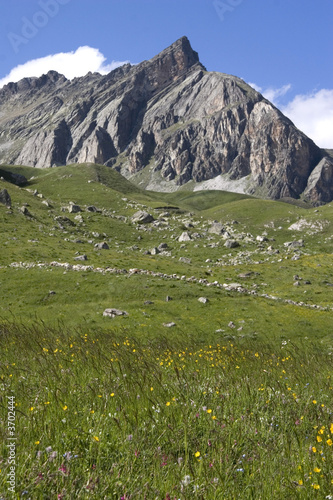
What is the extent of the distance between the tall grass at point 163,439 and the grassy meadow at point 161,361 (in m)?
0.03

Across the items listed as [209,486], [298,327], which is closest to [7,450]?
[209,486]

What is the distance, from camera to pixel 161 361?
26.2 ft

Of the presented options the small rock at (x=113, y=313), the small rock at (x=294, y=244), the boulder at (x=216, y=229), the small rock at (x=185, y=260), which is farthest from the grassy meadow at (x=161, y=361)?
the small rock at (x=294, y=244)

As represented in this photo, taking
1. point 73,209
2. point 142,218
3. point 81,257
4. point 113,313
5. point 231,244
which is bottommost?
point 113,313

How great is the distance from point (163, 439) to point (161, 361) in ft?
11.8

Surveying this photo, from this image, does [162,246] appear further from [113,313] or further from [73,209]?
[113,313]

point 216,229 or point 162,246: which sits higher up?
point 216,229

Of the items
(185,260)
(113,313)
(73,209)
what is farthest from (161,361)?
(73,209)

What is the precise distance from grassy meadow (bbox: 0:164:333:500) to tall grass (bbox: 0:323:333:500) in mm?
27

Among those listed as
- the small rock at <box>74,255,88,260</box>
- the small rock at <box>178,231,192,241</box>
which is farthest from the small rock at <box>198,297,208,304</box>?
the small rock at <box>178,231,192,241</box>

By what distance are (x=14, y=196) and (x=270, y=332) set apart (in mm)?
72550

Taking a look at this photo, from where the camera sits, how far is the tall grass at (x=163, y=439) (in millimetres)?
3166

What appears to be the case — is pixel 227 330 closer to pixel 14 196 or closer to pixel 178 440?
pixel 178 440

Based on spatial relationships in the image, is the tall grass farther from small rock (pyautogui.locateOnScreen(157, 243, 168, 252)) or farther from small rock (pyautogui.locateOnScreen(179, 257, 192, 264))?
small rock (pyautogui.locateOnScreen(157, 243, 168, 252))
